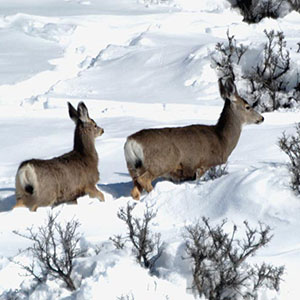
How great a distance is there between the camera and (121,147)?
12602 millimetres

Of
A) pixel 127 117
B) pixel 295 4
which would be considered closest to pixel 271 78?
pixel 127 117

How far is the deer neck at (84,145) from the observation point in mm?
10062

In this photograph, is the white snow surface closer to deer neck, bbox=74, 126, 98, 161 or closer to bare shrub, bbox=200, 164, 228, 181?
bare shrub, bbox=200, 164, 228, 181

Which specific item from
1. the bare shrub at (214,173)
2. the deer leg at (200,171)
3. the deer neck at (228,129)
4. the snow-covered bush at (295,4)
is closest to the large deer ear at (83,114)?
the deer leg at (200,171)

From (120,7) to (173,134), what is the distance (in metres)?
19.3

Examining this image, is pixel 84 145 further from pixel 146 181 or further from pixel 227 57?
pixel 227 57

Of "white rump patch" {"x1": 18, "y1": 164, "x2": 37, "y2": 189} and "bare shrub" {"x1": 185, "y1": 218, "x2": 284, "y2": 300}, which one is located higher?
"bare shrub" {"x1": 185, "y1": 218, "x2": 284, "y2": 300}

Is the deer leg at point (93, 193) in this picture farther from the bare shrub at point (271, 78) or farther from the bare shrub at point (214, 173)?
the bare shrub at point (271, 78)

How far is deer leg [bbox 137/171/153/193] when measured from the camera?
9680mm

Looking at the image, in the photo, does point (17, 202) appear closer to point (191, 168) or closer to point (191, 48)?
point (191, 168)

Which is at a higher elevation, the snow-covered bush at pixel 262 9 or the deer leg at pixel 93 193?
the deer leg at pixel 93 193

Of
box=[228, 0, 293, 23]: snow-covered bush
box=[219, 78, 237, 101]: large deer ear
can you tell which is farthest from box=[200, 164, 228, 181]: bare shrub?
box=[228, 0, 293, 23]: snow-covered bush

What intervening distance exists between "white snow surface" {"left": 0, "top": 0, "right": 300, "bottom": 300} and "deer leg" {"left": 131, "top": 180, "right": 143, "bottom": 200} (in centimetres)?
9

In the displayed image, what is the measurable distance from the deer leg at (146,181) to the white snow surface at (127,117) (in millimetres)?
283
